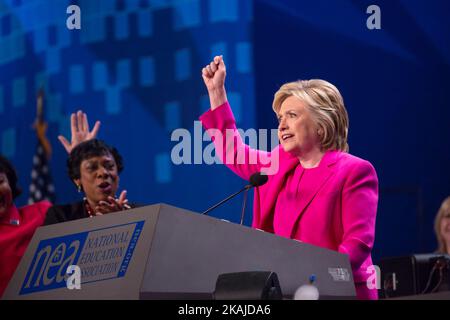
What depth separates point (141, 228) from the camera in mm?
1808

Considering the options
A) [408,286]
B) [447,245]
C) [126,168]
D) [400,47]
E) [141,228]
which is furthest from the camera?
[126,168]

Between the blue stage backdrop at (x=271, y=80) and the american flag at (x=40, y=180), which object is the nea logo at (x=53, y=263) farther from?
the american flag at (x=40, y=180)

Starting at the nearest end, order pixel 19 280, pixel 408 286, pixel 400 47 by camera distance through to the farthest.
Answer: pixel 19 280 < pixel 408 286 < pixel 400 47

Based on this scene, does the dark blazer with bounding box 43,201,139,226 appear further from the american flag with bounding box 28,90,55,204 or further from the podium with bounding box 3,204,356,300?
the american flag with bounding box 28,90,55,204

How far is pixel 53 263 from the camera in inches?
77.9

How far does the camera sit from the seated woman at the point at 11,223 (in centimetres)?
303

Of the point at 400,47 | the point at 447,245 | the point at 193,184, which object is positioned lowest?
the point at 447,245

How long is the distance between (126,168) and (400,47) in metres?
1.61

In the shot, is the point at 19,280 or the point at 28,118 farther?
the point at 28,118

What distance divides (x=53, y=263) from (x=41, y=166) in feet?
10.1

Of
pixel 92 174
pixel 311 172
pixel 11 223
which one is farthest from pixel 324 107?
pixel 11 223

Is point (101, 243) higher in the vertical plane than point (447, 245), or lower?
higher
